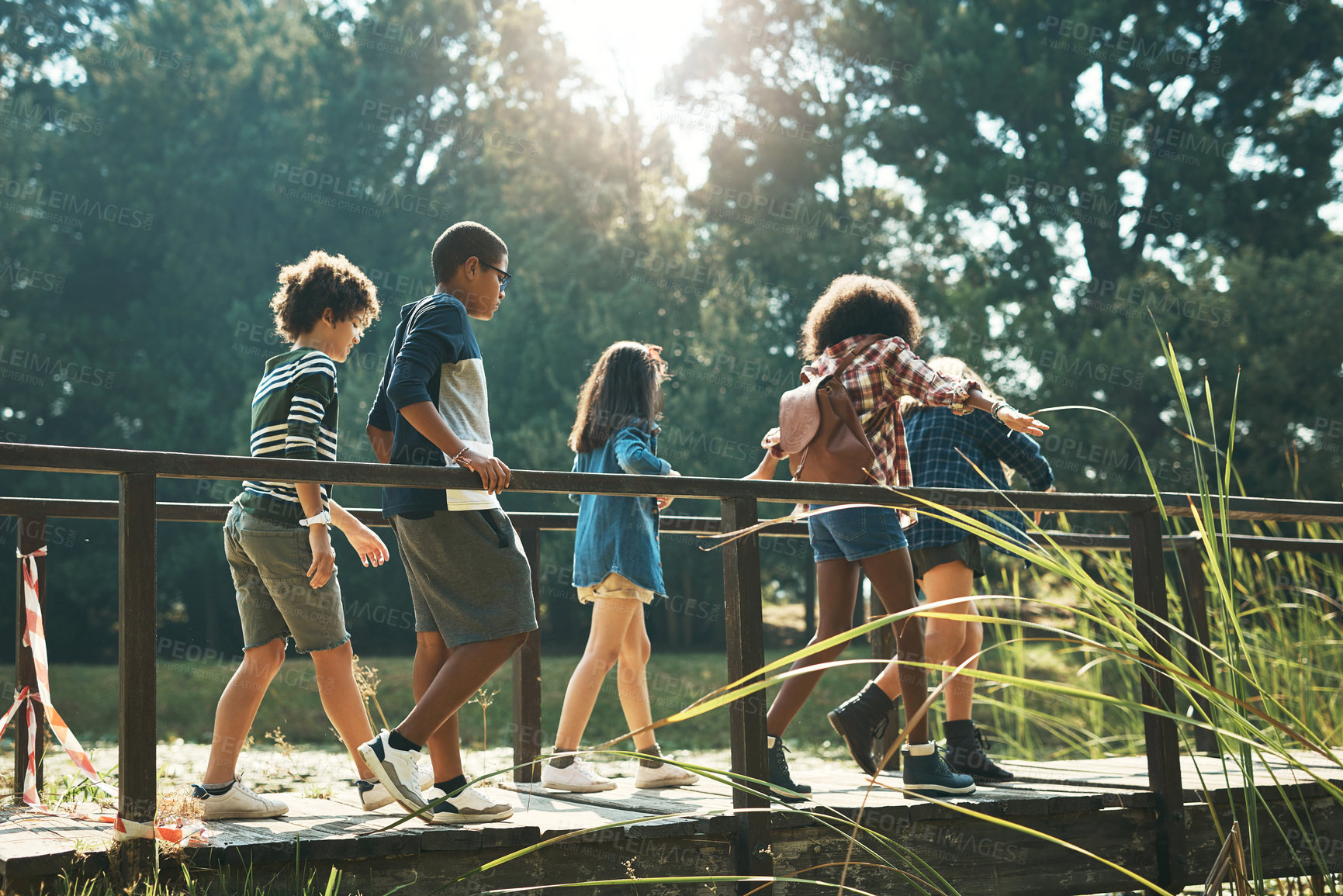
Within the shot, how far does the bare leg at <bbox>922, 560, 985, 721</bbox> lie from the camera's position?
3686 mm

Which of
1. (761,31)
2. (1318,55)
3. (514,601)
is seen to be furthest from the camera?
(761,31)

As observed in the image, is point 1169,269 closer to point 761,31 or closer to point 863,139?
point 863,139

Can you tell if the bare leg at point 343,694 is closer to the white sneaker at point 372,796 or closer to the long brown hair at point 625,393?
the white sneaker at point 372,796

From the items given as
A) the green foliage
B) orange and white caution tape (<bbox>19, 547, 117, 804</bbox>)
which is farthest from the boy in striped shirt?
the green foliage

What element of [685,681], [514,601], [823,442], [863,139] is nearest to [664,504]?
[823,442]

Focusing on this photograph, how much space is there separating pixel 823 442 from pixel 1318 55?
15.9 meters

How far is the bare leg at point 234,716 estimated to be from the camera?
2.85m

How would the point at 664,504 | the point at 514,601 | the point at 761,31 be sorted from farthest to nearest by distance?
Result: 1. the point at 761,31
2. the point at 664,504
3. the point at 514,601

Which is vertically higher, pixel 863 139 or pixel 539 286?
pixel 863 139

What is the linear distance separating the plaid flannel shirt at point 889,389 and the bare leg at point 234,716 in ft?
5.66

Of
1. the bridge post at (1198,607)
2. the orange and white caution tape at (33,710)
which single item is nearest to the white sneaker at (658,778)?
the orange and white caution tape at (33,710)

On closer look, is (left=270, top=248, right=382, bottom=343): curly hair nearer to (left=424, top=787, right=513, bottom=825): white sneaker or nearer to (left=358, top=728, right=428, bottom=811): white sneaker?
(left=358, top=728, right=428, bottom=811): white sneaker

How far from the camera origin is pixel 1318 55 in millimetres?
15945

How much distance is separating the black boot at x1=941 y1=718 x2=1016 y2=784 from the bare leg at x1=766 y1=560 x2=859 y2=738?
65 centimetres
